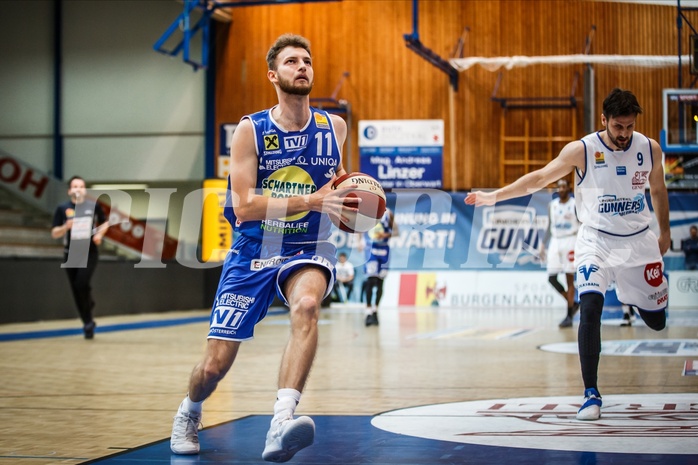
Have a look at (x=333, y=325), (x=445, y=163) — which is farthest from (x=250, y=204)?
(x=445, y=163)

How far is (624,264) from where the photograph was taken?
600cm

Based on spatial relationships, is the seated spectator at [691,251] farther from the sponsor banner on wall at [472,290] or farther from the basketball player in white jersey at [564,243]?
the basketball player in white jersey at [564,243]

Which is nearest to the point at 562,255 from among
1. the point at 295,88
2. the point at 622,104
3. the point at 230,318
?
the point at 622,104

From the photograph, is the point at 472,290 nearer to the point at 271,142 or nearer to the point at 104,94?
the point at 104,94

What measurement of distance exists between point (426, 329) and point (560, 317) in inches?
151

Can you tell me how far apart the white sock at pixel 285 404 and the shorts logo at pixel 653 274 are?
9.58 ft

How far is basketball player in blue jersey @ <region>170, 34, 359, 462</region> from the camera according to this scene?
14.8ft

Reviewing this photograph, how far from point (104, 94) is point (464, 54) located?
10.4 metres

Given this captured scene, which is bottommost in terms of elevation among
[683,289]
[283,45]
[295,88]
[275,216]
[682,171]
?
[683,289]

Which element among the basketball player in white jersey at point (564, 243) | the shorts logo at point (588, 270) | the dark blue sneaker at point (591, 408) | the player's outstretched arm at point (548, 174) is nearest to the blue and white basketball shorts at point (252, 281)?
the player's outstretched arm at point (548, 174)

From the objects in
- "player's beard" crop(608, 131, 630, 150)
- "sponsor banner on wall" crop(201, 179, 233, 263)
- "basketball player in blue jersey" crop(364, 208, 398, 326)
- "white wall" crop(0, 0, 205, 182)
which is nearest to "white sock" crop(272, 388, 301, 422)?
"player's beard" crop(608, 131, 630, 150)

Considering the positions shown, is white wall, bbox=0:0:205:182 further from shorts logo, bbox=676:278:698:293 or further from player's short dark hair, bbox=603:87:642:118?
player's short dark hair, bbox=603:87:642:118

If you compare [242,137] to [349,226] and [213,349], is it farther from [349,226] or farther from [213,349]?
[213,349]

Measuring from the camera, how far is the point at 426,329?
1434cm
